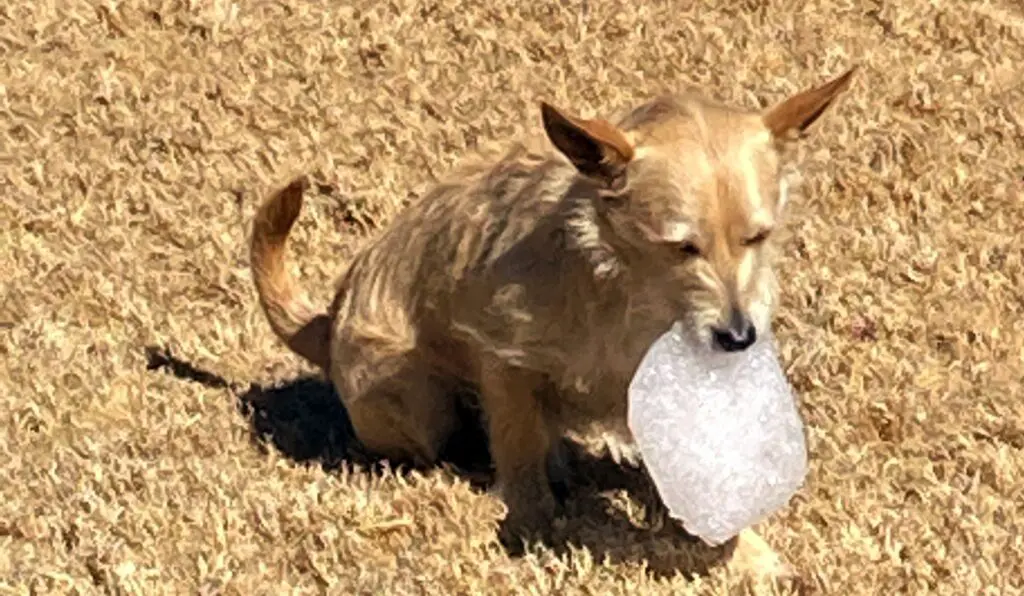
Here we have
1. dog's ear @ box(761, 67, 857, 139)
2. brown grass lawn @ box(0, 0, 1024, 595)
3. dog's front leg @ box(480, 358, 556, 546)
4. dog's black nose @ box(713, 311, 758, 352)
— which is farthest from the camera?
dog's front leg @ box(480, 358, 556, 546)

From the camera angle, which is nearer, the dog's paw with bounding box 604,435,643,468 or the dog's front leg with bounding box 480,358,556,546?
the dog's front leg with bounding box 480,358,556,546

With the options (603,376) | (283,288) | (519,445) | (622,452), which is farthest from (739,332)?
(283,288)

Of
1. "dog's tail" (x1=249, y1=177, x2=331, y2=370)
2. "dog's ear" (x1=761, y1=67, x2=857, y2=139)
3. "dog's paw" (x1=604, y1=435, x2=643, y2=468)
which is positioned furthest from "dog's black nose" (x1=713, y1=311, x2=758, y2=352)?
"dog's tail" (x1=249, y1=177, x2=331, y2=370)

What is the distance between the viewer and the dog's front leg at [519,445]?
559 cm

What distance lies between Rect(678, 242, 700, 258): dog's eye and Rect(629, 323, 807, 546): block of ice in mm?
204

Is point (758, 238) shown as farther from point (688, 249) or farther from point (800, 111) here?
point (800, 111)

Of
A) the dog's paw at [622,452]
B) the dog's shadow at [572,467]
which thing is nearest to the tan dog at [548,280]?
the dog's shadow at [572,467]

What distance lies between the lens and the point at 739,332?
4.79 m

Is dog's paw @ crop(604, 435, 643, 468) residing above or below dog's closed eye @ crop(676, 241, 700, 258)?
below

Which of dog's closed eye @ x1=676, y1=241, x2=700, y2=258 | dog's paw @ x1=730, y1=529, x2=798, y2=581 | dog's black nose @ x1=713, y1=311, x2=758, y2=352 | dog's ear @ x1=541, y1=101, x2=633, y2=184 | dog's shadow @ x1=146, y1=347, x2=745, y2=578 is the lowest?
dog's shadow @ x1=146, y1=347, x2=745, y2=578

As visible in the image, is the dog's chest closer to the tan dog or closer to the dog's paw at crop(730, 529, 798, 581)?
the tan dog

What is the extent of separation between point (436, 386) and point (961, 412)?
62.7 inches

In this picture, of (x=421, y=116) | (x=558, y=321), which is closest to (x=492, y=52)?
(x=421, y=116)

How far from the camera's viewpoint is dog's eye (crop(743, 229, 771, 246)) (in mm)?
4867
